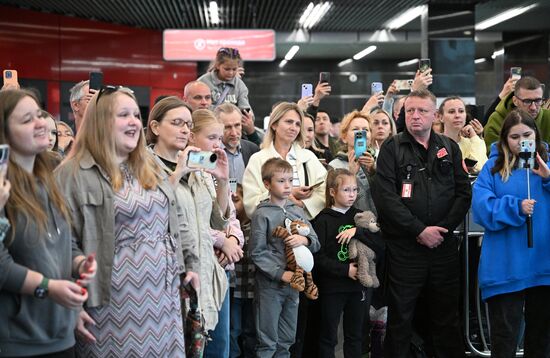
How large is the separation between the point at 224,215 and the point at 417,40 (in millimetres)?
15736

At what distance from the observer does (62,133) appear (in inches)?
237

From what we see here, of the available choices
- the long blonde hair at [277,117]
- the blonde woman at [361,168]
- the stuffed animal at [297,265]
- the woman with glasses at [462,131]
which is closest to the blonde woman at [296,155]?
the long blonde hair at [277,117]

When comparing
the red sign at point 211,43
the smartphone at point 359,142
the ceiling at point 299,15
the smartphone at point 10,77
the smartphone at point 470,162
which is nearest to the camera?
the smartphone at point 10,77

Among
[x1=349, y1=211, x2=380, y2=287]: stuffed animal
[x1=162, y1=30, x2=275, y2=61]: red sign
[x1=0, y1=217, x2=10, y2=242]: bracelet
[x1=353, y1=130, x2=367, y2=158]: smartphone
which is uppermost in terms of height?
[x1=162, y1=30, x2=275, y2=61]: red sign

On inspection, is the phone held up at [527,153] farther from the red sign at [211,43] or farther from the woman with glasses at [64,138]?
the red sign at [211,43]

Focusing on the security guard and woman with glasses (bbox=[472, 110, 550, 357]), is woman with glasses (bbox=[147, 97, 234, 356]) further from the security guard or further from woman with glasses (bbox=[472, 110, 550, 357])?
woman with glasses (bbox=[472, 110, 550, 357])

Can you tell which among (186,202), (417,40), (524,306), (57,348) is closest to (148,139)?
(186,202)

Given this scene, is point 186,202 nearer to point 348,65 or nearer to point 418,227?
point 418,227

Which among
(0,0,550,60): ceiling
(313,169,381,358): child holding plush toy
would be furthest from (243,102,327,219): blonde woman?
(0,0,550,60): ceiling

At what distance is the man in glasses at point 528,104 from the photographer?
664cm

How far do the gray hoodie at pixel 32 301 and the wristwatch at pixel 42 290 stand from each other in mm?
60

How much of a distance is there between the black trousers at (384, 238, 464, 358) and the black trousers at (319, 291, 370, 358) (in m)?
0.20

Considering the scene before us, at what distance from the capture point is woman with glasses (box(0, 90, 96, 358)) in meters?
2.93

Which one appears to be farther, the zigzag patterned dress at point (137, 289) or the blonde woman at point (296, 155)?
the blonde woman at point (296, 155)
